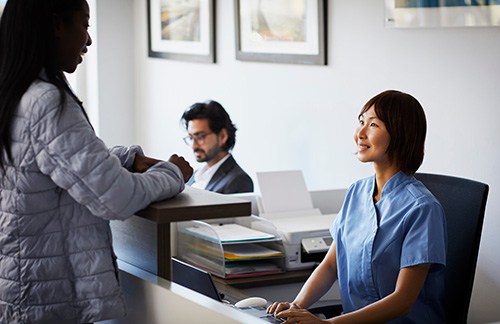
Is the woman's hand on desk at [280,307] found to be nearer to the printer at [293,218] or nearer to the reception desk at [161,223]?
the reception desk at [161,223]

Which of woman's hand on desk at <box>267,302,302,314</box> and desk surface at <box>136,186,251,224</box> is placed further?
woman's hand on desk at <box>267,302,302,314</box>

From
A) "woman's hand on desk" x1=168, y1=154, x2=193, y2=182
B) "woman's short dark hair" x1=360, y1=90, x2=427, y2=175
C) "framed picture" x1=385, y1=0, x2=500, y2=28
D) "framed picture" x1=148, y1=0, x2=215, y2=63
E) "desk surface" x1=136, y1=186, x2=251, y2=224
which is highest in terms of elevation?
"framed picture" x1=148, y1=0, x2=215, y2=63

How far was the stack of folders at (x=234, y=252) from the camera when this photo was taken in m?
3.07

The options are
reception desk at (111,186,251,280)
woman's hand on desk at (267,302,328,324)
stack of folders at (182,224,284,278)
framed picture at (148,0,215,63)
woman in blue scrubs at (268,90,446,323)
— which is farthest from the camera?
framed picture at (148,0,215,63)

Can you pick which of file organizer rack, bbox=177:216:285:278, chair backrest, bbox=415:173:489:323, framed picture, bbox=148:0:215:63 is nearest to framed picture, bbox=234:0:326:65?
framed picture, bbox=148:0:215:63

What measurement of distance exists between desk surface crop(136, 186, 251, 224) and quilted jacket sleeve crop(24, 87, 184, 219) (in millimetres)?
70

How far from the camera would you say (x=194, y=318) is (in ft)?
5.72

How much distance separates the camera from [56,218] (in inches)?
69.3

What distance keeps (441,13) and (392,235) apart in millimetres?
1291

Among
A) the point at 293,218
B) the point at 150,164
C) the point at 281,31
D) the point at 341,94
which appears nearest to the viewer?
→ the point at 150,164

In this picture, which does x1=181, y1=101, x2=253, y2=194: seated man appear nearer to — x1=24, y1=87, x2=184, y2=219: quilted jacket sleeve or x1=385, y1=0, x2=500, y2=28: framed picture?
x1=385, y1=0, x2=500, y2=28: framed picture

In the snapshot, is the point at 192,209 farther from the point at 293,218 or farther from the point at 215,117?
the point at 215,117

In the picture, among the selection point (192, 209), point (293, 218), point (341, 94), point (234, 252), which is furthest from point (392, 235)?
point (341, 94)

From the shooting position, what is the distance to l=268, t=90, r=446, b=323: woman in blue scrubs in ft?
7.11
